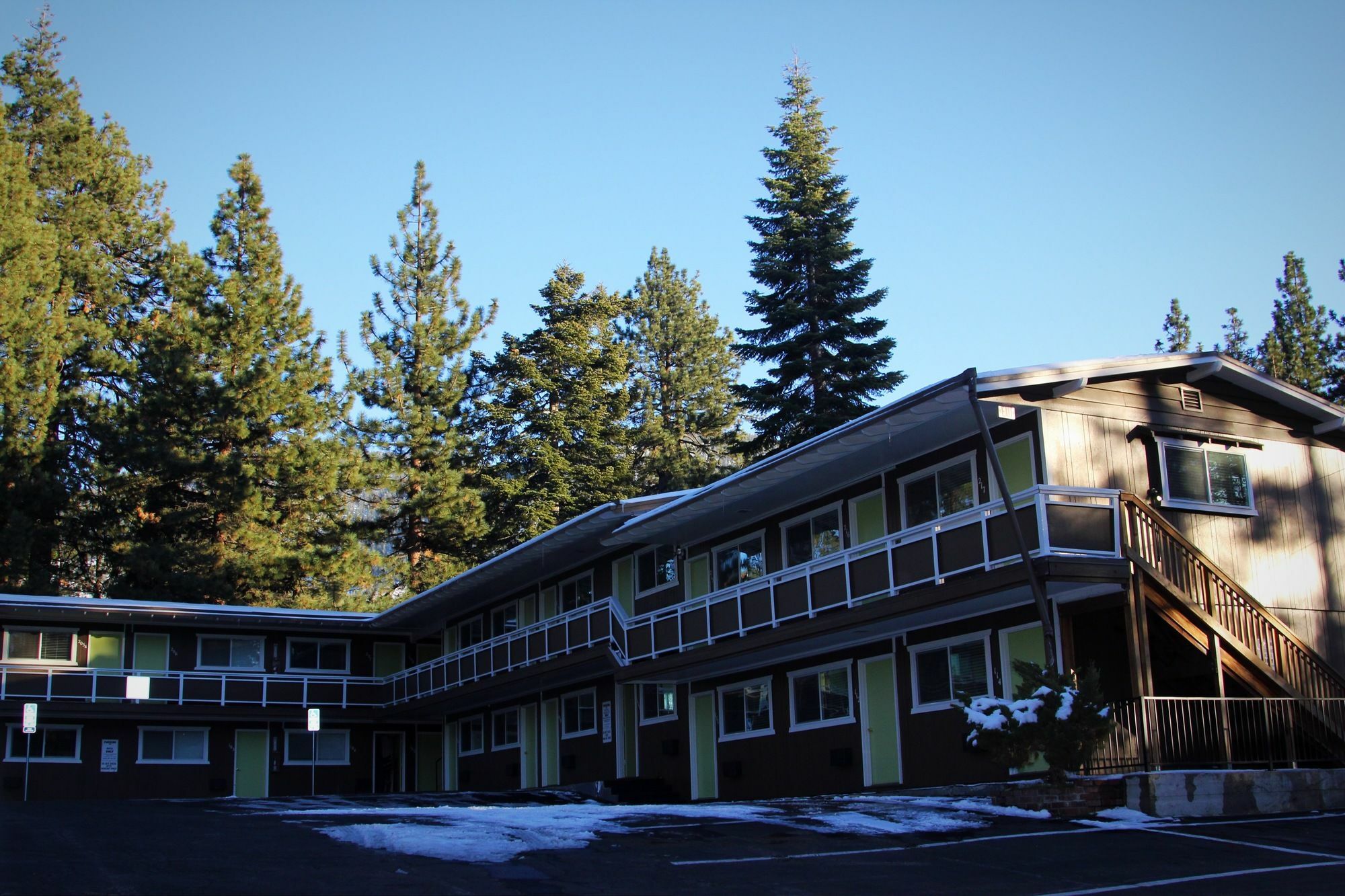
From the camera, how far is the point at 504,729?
3562 centimetres

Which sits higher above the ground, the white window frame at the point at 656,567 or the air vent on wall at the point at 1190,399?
the air vent on wall at the point at 1190,399

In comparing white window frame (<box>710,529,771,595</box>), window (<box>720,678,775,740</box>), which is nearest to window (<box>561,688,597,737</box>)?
window (<box>720,678,775,740</box>)

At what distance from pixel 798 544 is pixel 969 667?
16.9 ft

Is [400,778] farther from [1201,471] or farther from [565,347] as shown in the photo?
→ [1201,471]

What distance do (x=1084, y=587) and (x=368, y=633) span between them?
26512 mm

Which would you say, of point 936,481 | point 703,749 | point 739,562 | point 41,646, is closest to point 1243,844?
point 936,481

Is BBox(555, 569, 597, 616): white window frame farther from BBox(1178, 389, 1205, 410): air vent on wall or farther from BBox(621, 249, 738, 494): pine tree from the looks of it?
BBox(621, 249, 738, 494): pine tree

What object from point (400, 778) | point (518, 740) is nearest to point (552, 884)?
point (518, 740)

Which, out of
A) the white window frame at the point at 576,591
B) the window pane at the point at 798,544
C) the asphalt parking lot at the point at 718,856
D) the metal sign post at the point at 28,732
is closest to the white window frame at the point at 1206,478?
the asphalt parking lot at the point at 718,856

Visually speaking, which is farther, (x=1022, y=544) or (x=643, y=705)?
(x=643, y=705)

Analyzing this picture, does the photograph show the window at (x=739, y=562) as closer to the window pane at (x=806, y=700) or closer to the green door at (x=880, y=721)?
the window pane at (x=806, y=700)

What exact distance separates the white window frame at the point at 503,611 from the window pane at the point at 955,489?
631 inches

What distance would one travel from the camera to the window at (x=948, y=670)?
20141mm

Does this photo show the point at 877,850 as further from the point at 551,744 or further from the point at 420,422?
the point at 420,422
